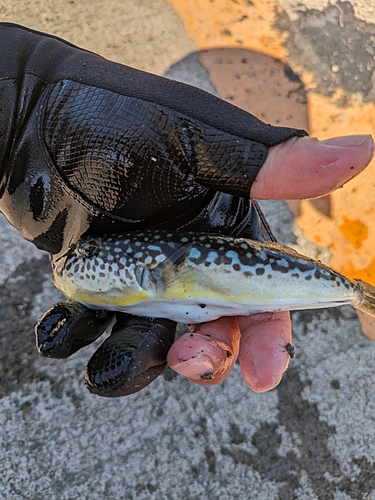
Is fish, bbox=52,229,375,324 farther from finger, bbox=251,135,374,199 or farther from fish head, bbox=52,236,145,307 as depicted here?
finger, bbox=251,135,374,199

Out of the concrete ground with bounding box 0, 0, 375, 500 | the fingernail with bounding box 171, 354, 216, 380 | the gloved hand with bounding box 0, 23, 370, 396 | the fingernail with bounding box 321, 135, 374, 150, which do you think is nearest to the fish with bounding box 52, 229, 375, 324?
the gloved hand with bounding box 0, 23, 370, 396

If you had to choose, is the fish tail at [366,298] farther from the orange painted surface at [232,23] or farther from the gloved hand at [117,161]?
the orange painted surface at [232,23]

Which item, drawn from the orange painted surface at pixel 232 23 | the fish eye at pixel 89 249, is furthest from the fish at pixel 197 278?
the orange painted surface at pixel 232 23

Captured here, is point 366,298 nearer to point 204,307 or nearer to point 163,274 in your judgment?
point 204,307

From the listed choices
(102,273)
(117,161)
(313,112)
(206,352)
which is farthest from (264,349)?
(313,112)

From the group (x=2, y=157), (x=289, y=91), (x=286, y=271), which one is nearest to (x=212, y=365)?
(x=286, y=271)

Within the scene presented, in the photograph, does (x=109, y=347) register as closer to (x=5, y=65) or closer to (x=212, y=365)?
(x=212, y=365)

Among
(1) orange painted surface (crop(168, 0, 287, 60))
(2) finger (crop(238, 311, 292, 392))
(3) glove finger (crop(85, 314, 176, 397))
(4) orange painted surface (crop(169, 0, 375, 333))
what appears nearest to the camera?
(3) glove finger (crop(85, 314, 176, 397))
